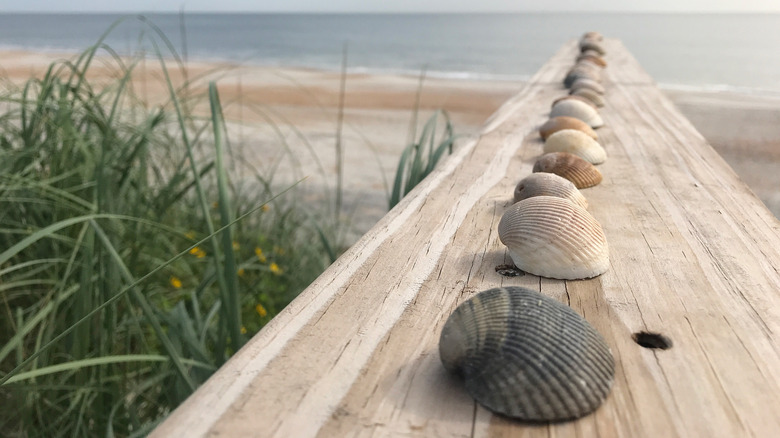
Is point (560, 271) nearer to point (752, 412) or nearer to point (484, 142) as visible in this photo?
point (752, 412)

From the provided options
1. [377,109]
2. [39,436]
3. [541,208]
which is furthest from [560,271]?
[377,109]

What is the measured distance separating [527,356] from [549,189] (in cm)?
78

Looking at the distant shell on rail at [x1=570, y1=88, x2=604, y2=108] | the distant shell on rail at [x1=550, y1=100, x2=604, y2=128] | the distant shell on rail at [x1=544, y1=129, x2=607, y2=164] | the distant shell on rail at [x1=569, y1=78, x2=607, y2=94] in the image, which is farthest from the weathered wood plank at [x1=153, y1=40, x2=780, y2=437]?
the distant shell on rail at [x1=569, y1=78, x2=607, y2=94]

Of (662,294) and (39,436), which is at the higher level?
(662,294)

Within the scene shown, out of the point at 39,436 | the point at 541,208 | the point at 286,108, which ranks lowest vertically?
the point at 286,108

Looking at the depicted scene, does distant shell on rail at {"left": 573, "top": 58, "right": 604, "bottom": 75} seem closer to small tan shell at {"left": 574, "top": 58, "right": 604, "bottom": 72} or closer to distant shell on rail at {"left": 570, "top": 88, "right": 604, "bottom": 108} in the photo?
small tan shell at {"left": 574, "top": 58, "right": 604, "bottom": 72}

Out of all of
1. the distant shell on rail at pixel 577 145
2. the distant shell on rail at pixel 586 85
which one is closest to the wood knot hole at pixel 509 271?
the distant shell on rail at pixel 577 145

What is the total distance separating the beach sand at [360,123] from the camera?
16.5 ft

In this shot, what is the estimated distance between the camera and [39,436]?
5.62ft

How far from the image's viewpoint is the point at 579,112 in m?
2.64

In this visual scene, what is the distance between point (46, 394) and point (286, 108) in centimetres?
1192

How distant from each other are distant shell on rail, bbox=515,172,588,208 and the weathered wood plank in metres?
0.07

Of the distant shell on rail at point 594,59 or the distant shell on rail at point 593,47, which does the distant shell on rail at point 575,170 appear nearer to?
the distant shell on rail at point 594,59

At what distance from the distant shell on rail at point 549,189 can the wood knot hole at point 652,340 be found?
0.59 m
